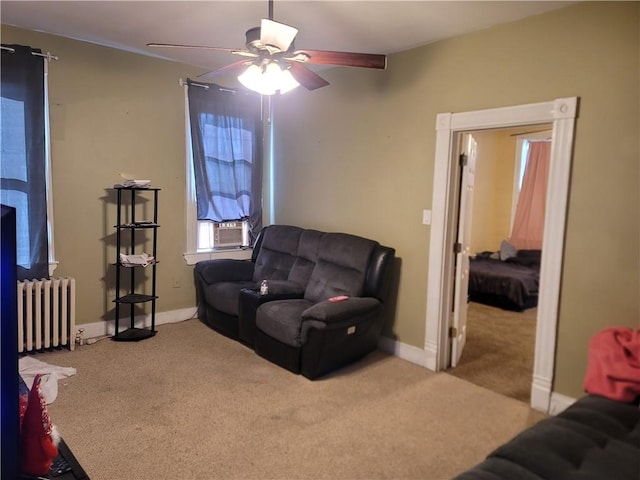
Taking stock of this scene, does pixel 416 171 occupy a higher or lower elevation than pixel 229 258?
higher

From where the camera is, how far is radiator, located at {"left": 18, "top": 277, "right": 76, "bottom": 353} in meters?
3.47

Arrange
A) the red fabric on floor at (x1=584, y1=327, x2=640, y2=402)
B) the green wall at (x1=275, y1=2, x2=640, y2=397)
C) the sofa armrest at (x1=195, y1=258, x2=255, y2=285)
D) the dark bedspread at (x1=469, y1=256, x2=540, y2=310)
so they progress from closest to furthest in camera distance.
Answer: the red fabric on floor at (x1=584, y1=327, x2=640, y2=402) → the green wall at (x1=275, y1=2, x2=640, y2=397) → the sofa armrest at (x1=195, y1=258, x2=255, y2=285) → the dark bedspread at (x1=469, y1=256, x2=540, y2=310)

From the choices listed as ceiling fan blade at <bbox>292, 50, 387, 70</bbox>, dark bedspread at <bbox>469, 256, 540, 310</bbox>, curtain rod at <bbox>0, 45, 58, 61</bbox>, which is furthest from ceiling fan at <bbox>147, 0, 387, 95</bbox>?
dark bedspread at <bbox>469, 256, 540, 310</bbox>

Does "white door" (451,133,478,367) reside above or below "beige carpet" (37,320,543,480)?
above

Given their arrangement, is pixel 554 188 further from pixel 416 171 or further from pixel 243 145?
pixel 243 145

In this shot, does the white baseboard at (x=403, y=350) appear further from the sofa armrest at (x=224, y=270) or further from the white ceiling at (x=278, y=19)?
the white ceiling at (x=278, y=19)

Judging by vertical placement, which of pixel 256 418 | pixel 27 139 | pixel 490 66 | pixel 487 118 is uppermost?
pixel 490 66

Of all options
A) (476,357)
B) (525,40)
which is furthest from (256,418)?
(525,40)

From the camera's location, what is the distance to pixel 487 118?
3.16 m

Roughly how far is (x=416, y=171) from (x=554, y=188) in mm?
1109

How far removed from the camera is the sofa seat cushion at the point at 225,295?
13.3 feet

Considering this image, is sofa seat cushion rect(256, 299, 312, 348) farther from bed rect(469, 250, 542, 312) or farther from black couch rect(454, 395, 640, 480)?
bed rect(469, 250, 542, 312)

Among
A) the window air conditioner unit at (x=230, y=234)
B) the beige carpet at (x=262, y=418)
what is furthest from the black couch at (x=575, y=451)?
the window air conditioner unit at (x=230, y=234)

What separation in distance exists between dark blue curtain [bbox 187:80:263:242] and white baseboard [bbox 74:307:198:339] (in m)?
1.01
